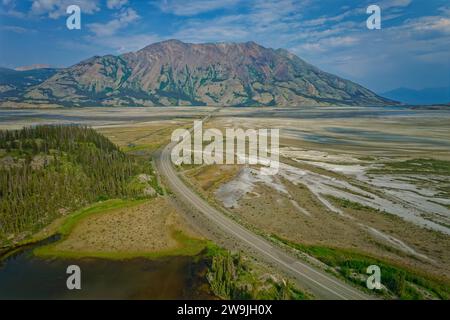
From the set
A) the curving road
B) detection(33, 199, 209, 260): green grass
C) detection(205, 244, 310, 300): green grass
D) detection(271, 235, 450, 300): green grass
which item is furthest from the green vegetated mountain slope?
detection(271, 235, 450, 300): green grass

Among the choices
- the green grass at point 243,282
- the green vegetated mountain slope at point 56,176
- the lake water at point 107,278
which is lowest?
the lake water at point 107,278

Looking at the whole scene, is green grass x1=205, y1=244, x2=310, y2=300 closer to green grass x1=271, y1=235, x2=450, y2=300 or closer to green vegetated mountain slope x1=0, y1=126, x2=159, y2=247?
green grass x1=271, y1=235, x2=450, y2=300

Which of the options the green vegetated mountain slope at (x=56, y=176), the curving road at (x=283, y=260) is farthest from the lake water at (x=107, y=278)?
the green vegetated mountain slope at (x=56, y=176)

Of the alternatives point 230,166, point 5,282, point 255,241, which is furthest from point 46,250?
point 230,166

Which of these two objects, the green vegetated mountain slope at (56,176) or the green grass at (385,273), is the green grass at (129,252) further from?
the green grass at (385,273)

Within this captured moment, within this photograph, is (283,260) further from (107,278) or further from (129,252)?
(107,278)

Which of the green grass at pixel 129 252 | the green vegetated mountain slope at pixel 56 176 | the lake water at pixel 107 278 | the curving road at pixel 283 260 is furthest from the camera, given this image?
the green vegetated mountain slope at pixel 56 176
